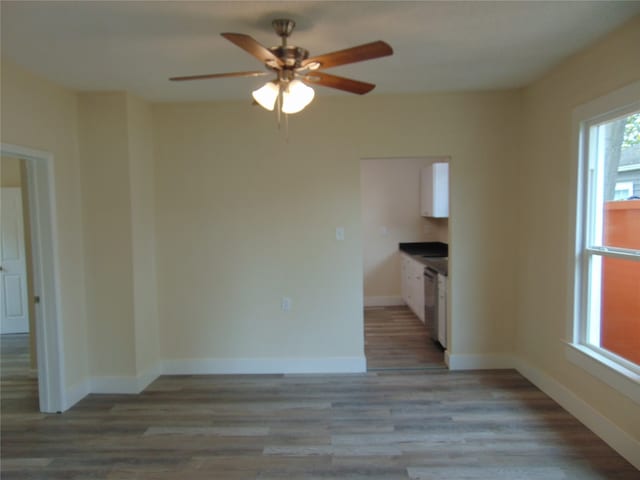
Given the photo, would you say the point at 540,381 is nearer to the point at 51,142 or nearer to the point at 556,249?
the point at 556,249

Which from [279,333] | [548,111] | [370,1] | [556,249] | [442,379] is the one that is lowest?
[442,379]

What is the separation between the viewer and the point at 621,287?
2.49 m

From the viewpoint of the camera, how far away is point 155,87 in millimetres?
3146

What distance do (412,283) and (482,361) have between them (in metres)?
1.93

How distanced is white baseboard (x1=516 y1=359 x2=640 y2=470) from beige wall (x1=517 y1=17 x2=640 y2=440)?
0.04 m

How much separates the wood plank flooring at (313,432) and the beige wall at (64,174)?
57 centimetres

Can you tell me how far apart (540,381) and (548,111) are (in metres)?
2.22

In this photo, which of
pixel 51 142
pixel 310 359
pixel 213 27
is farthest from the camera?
pixel 310 359

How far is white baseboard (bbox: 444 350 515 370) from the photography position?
3.65 meters

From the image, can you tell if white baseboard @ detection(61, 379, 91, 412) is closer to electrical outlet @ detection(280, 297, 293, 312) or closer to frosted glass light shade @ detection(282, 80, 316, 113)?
electrical outlet @ detection(280, 297, 293, 312)

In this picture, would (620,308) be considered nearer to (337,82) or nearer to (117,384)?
(337,82)

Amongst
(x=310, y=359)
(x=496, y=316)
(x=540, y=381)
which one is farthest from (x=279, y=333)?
(x=540, y=381)

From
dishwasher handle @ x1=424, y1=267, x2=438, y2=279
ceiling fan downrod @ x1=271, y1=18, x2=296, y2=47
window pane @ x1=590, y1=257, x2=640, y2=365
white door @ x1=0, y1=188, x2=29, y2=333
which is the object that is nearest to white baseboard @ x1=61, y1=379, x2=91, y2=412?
white door @ x1=0, y1=188, x2=29, y2=333

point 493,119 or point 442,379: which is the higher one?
point 493,119
